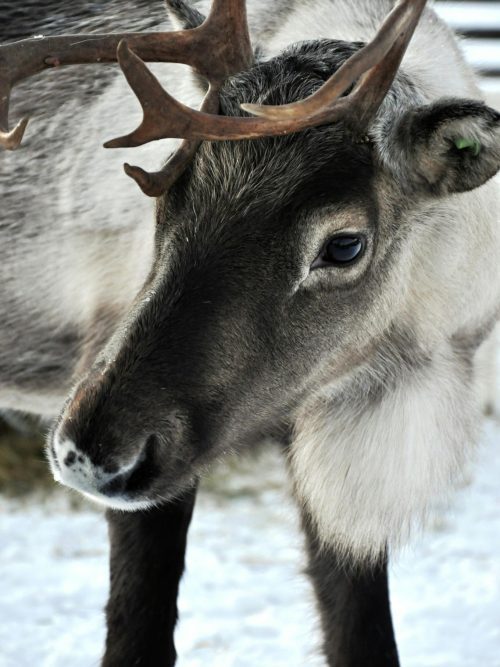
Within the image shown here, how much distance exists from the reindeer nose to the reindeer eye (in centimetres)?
53

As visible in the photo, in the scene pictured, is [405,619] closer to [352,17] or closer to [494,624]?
[494,624]

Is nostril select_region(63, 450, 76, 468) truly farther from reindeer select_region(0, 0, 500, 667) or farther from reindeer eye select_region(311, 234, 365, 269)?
reindeer eye select_region(311, 234, 365, 269)

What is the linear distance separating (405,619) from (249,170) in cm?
217

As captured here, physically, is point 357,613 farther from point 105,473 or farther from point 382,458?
point 105,473

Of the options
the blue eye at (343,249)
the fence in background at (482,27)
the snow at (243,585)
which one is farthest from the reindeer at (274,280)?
the fence in background at (482,27)

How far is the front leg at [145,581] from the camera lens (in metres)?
2.90

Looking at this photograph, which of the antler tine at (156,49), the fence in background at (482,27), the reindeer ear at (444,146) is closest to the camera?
the reindeer ear at (444,146)

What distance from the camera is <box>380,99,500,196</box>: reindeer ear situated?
7.52 ft

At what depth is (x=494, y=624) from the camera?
3.82 metres

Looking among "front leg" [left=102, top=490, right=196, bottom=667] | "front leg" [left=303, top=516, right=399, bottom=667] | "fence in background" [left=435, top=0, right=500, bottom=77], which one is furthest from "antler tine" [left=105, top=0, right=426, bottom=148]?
"fence in background" [left=435, top=0, right=500, bottom=77]

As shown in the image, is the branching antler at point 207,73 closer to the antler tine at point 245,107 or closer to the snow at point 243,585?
the antler tine at point 245,107

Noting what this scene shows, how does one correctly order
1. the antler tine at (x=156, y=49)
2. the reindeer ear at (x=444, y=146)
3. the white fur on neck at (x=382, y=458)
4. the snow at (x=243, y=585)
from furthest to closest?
the snow at (x=243, y=585) → the white fur on neck at (x=382, y=458) → the antler tine at (x=156, y=49) → the reindeer ear at (x=444, y=146)

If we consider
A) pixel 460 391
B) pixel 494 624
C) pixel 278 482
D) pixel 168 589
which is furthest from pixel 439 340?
pixel 278 482

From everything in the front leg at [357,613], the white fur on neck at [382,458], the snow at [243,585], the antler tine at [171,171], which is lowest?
the snow at [243,585]
